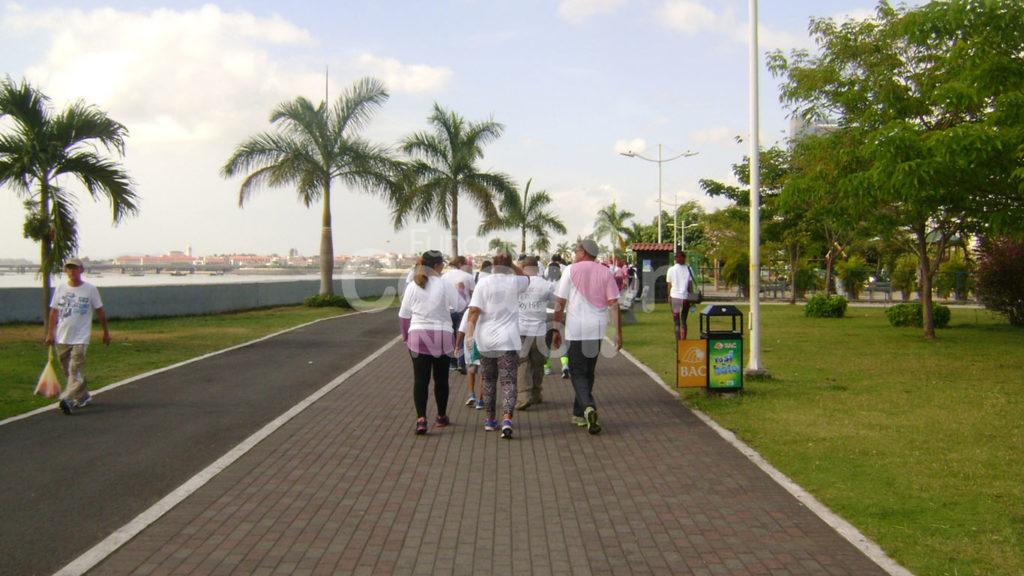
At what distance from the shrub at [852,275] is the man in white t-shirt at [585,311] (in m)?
38.5

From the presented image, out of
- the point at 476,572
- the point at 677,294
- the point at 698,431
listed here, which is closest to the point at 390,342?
the point at 677,294

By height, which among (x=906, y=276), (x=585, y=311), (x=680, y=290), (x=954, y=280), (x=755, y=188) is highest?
(x=755, y=188)

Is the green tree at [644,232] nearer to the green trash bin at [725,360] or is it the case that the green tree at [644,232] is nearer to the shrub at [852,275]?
the shrub at [852,275]

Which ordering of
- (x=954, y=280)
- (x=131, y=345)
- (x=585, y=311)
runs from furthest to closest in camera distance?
(x=954, y=280) → (x=131, y=345) → (x=585, y=311)

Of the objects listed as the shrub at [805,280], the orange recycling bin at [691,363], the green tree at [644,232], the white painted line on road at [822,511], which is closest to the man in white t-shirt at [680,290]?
the orange recycling bin at [691,363]

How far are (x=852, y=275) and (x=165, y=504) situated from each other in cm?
4290

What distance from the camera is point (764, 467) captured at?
289 inches

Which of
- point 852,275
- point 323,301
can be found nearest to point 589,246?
point 323,301

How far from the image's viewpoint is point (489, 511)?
607cm

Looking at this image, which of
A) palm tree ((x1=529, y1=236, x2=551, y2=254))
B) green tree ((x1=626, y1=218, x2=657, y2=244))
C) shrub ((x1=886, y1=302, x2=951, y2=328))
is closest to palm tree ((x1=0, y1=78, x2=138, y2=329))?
shrub ((x1=886, y1=302, x2=951, y2=328))

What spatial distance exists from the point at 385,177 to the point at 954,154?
25.7 meters

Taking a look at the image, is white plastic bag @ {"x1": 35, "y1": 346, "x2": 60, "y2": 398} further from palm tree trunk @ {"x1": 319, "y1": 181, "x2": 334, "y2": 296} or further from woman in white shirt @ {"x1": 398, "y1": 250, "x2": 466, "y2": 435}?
palm tree trunk @ {"x1": 319, "y1": 181, "x2": 334, "y2": 296}

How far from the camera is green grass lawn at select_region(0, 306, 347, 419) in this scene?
12461mm

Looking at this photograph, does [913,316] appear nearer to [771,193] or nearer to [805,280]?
[771,193]
